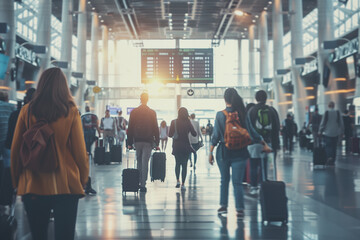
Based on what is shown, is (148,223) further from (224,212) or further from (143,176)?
(143,176)

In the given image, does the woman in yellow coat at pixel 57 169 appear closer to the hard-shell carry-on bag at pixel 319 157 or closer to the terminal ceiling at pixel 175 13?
the hard-shell carry-on bag at pixel 319 157

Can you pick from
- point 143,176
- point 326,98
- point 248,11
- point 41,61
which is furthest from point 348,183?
point 248,11

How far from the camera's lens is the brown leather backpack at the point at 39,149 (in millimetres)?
2793

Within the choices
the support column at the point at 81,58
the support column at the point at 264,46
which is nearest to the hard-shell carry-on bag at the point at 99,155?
the support column at the point at 81,58

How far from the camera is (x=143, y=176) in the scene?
8438 millimetres

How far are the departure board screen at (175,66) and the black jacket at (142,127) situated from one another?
13.4 m

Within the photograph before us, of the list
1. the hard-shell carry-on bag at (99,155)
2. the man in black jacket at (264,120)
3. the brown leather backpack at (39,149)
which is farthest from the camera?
the hard-shell carry-on bag at (99,155)

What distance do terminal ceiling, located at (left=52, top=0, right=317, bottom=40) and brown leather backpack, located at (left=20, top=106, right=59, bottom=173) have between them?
3575 centimetres

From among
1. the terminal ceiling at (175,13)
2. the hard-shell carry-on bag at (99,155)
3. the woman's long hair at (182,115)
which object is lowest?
the hard-shell carry-on bag at (99,155)

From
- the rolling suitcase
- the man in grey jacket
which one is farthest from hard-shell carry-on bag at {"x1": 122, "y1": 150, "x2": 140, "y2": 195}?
the rolling suitcase

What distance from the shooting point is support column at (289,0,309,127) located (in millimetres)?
30641

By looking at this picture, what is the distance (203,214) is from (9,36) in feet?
57.0

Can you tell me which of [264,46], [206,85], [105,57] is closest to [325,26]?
[206,85]

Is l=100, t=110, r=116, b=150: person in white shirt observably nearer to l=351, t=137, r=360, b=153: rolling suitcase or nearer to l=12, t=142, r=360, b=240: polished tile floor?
l=12, t=142, r=360, b=240: polished tile floor
